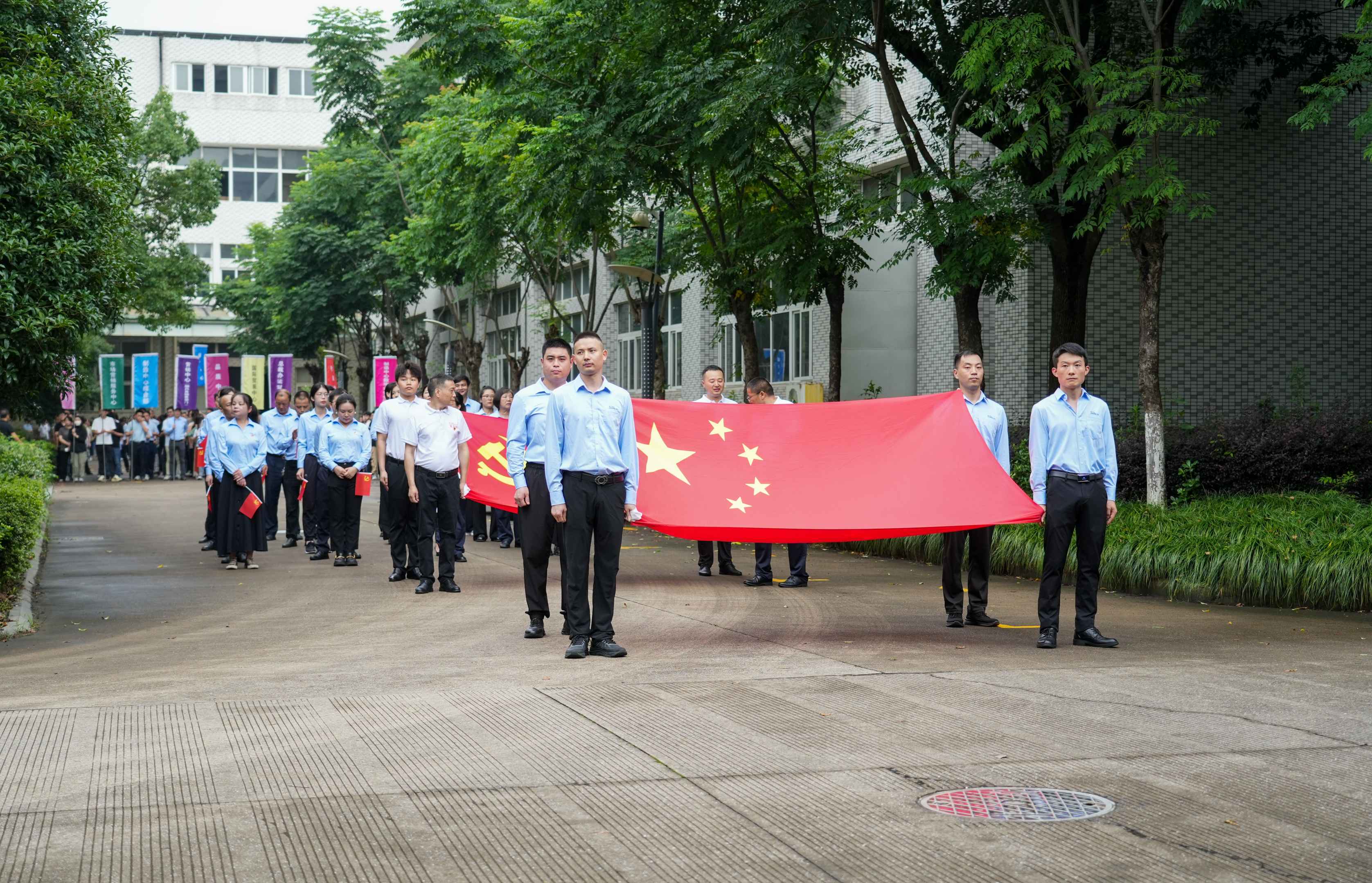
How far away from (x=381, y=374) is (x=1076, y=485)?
39.7 m

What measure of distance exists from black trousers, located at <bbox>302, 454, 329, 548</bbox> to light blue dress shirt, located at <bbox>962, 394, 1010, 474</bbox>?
30.1ft

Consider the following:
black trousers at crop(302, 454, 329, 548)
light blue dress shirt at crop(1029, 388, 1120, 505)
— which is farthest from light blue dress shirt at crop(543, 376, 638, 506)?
black trousers at crop(302, 454, 329, 548)

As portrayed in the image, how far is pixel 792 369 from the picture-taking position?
3156 cm

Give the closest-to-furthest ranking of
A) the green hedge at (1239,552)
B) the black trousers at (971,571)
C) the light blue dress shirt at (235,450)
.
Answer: the black trousers at (971,571)
the green hedge at (1239,552)
the light blue dress shirt at (235,450)

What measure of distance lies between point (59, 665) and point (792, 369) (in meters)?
23.3

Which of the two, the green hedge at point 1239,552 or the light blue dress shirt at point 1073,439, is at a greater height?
the light blue dress shirt at point 1073,439

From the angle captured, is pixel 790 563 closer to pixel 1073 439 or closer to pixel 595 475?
pixel 1073 439

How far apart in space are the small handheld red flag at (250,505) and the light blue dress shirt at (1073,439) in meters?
9.46

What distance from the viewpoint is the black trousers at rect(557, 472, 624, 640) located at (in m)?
9.33

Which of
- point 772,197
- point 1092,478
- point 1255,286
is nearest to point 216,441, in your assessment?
point 772,197

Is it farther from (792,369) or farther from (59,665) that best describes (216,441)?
(792,369)

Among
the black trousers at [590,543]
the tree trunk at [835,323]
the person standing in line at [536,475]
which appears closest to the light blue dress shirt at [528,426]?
the person standing in line at [536,475]

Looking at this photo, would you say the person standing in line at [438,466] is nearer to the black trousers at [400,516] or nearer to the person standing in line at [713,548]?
the black trousers at [400,516]

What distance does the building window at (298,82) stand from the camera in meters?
73.1
